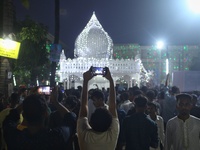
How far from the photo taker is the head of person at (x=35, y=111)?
10.3 feet

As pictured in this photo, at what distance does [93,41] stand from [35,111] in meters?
28.7

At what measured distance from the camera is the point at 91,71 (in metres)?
3.95

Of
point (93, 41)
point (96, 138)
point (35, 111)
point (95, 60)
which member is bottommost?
point (96, 138)

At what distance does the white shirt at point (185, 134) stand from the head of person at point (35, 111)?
264 centimetres

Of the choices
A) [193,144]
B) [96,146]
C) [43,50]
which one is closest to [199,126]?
[193,144]

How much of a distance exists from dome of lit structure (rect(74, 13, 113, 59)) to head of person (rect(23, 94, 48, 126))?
27899mm

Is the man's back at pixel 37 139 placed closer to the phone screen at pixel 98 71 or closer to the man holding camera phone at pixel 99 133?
the man holding camera phone at pixel 99 133

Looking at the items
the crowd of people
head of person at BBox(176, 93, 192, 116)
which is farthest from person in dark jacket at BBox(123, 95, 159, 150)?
head of person at BBox(176, 93, 192, 116)

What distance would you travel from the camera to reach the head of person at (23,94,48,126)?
123 inches

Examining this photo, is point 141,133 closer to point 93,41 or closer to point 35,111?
point 35,111

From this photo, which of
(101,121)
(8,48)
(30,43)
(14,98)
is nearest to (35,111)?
(101,121)

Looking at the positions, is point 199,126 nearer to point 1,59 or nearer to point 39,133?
point 39,133

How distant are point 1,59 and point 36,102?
11995 millimetres

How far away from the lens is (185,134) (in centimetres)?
507
